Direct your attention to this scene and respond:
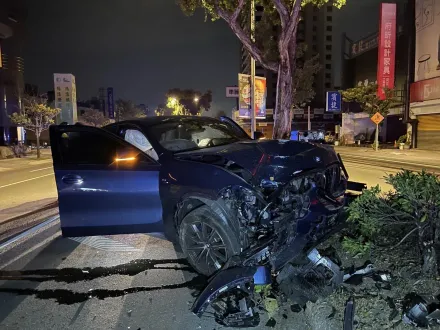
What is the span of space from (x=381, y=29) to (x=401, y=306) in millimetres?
33172

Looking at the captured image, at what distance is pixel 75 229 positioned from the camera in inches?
190

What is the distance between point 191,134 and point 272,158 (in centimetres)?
185

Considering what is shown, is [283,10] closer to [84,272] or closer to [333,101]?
[84,272]

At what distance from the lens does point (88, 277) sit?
179 inches

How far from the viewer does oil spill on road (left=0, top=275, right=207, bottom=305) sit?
3.98m

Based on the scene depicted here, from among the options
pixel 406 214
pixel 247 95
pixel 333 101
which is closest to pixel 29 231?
pixel 406 214

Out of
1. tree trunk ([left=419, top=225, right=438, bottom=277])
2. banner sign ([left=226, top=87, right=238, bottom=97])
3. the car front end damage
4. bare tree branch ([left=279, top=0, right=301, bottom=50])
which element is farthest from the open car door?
banner sign ([left=226, top=87, right=238, bottom=97])

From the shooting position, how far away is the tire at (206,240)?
155 inches

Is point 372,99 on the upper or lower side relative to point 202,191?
upper

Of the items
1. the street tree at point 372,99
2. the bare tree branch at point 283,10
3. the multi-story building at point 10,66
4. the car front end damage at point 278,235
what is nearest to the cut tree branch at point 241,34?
the bare tree branch at point 283,10

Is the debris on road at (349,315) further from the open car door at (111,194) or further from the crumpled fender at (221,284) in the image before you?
the open car door at (111,194)

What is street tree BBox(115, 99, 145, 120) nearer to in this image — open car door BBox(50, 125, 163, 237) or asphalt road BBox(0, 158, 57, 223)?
asphalt road BBox(0, 158, 57, 223)

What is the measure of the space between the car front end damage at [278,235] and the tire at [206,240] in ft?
0.51

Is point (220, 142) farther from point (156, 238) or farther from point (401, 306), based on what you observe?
point (401, 306)
